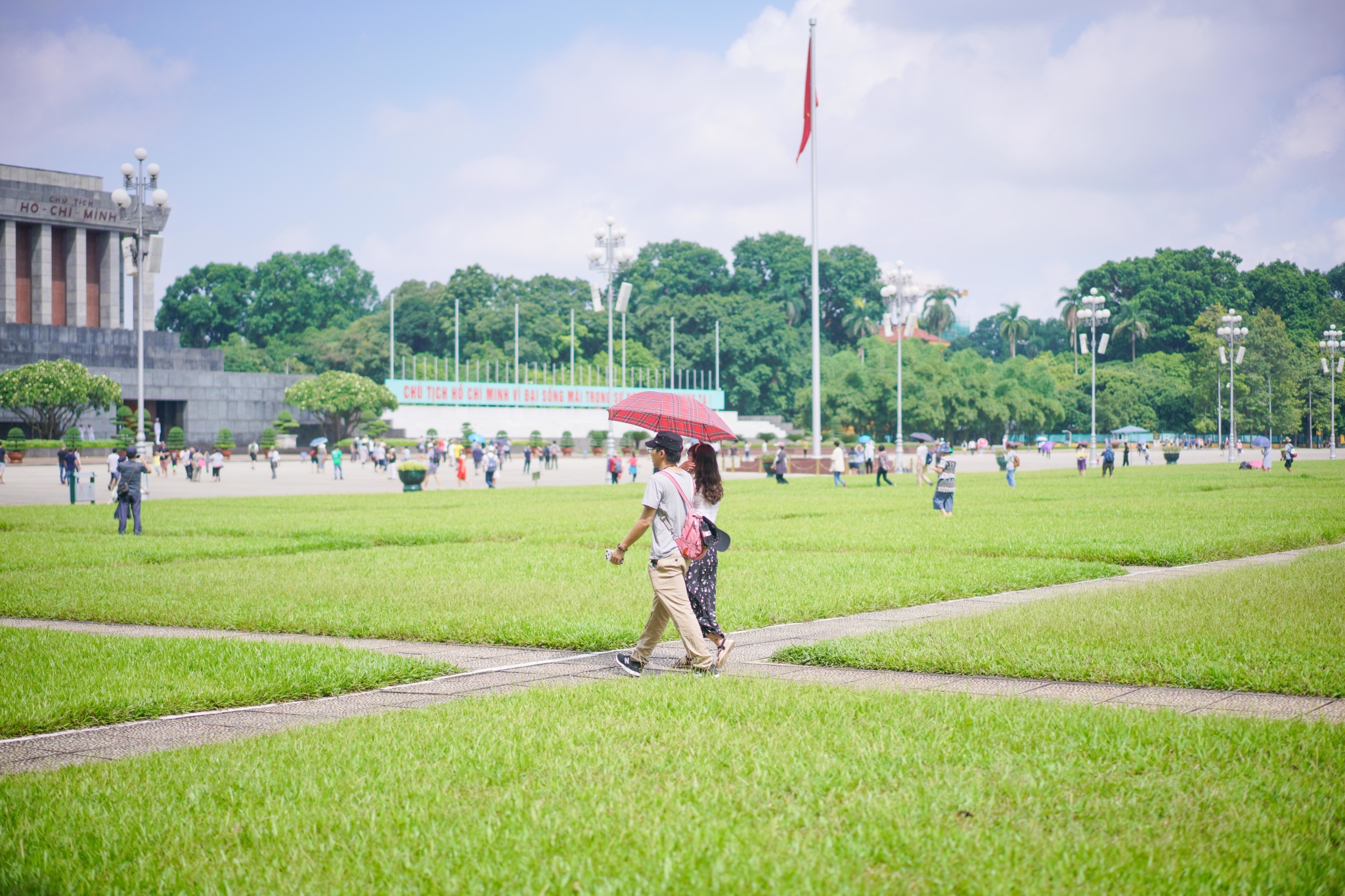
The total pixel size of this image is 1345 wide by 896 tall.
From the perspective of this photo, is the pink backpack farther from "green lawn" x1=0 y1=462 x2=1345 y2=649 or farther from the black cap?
"green lawn" x1=0 y1=462 x2=1345 y2=649

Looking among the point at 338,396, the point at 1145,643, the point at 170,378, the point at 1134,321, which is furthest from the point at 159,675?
the point at 1134,321

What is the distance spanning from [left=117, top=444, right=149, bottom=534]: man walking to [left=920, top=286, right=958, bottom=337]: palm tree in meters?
122

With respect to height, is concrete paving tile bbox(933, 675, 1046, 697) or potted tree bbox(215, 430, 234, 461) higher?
potted tree bbox(215, 430, 234, 461)

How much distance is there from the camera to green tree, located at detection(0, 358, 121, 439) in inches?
2266

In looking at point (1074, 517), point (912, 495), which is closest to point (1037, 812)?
point (1074, 517)

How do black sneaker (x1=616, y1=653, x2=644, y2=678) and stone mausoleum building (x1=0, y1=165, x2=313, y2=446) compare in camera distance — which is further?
stone mausoleum building (x1=0, y1=165, x2=313, y2=446)

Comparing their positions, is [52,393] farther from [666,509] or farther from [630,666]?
[666,509]

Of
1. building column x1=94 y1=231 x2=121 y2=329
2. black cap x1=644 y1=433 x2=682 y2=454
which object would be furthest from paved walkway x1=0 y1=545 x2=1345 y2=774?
building column x1=94 y1=231 x2=121 y2=329

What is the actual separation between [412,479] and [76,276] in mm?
46929

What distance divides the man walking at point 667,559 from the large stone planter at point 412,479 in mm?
28378

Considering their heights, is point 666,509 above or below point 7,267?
below

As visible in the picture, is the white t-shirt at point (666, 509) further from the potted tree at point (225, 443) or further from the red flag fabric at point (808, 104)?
the potted tree at point (225, 443)

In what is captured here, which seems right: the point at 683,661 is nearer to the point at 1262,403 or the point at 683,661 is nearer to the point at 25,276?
the point at 25,276

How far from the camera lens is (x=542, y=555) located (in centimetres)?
1542
